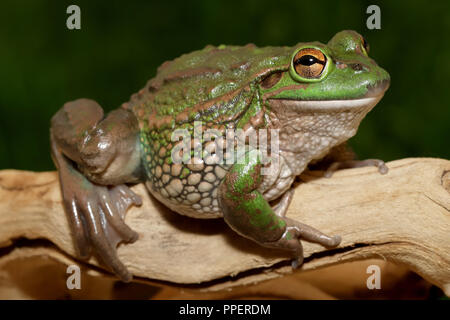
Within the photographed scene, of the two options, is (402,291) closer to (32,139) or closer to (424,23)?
(424,23)

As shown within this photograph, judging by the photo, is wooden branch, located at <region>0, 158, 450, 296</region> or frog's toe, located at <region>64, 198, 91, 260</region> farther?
frog's toe, located at <region>64, 198, 91, 260</region>

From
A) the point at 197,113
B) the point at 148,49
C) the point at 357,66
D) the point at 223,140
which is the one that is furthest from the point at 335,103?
the point at 148,49

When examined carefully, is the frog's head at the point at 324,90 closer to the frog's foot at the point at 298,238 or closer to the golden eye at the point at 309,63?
the golden eye at the point at 309,63

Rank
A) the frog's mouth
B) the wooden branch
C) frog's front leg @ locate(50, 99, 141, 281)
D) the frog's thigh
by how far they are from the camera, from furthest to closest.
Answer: frog's front leg @ locate(50, 99, 141, 281), the wooden branch, the frog's thigh, the frog's mouth

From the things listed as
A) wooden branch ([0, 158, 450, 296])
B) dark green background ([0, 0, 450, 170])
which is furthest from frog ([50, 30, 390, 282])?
dark green background ([0, 0, 450, 170])

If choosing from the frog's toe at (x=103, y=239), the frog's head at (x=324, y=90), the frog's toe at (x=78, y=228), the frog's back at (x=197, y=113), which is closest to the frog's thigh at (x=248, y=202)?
the frog's back at (x=197, y=113)

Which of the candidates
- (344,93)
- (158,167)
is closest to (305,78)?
(344,93)

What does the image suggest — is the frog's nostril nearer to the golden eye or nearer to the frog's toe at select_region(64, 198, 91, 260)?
the golden eye

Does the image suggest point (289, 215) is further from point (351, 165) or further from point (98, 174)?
point (98, 174)
